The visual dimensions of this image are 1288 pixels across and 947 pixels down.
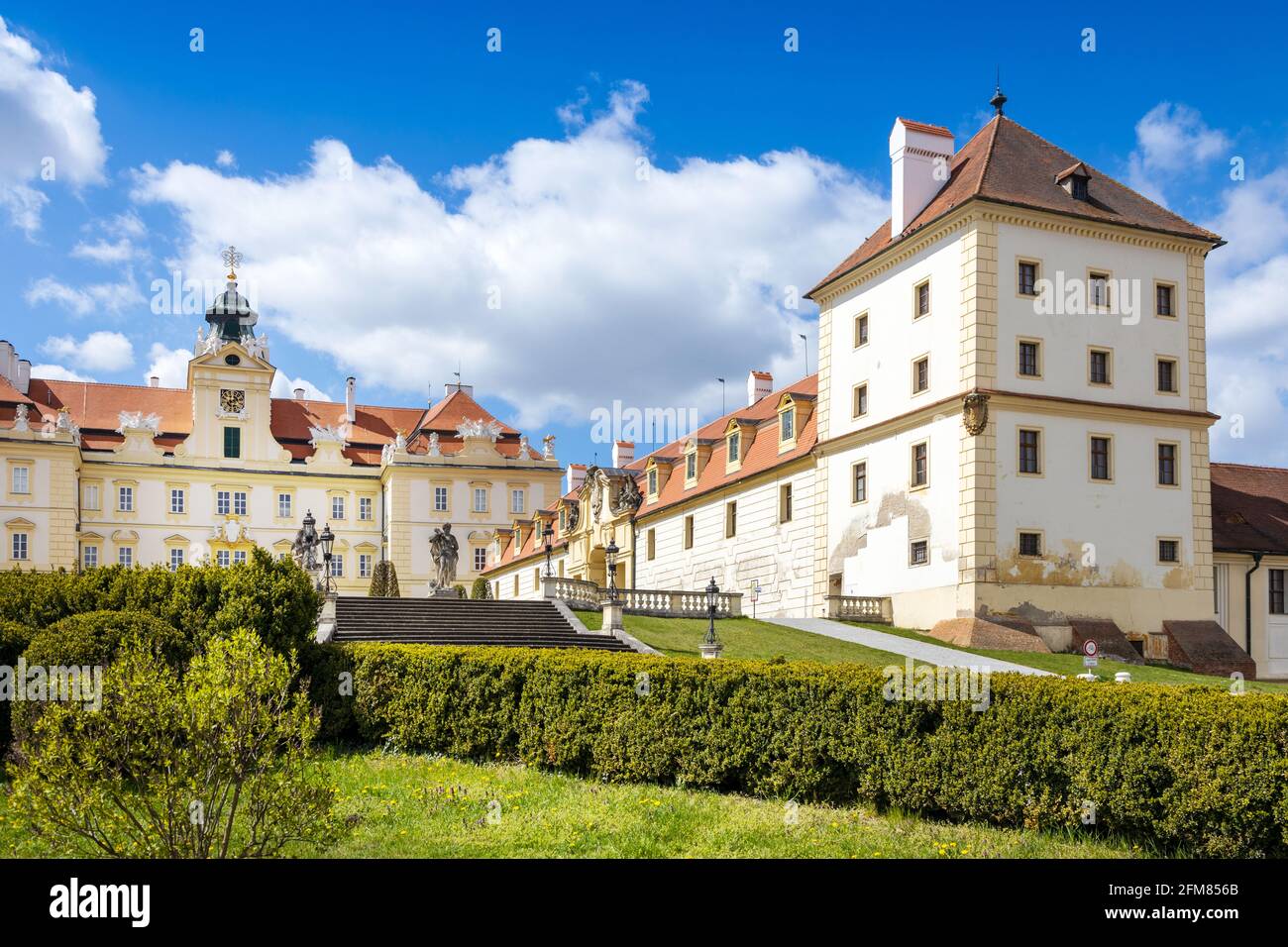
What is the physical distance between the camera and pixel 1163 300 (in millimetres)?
33531

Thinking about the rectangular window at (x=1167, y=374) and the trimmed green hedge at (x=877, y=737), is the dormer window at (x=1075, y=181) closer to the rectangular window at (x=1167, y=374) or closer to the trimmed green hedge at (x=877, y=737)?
the rectangular window at (x=1167, y=374)

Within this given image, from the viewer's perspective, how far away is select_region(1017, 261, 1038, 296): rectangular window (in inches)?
1250

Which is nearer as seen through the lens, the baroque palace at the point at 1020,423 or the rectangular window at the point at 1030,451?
the baroque palace at the point at 1020,423

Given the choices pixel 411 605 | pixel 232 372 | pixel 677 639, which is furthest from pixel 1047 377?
pixel 232 372

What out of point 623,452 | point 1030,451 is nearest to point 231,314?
point 623,452

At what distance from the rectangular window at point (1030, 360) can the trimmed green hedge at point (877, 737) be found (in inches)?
698

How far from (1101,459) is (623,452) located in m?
36.7

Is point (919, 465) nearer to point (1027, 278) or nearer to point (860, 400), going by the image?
point (860, 400)

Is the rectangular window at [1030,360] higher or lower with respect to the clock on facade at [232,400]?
lower

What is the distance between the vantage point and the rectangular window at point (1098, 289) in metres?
32.6

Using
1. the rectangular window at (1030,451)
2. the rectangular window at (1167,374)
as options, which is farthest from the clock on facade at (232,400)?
the rectangular window at (1167,374)

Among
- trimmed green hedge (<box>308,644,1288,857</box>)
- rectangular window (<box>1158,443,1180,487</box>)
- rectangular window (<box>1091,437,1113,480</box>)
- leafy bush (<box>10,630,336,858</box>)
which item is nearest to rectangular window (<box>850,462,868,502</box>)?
rectangular window (<box>1091,437,1113,480</box>)
